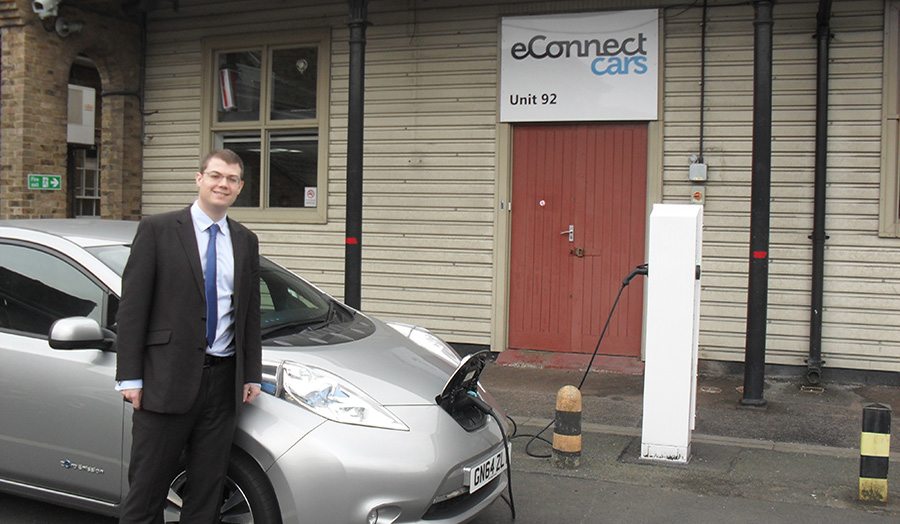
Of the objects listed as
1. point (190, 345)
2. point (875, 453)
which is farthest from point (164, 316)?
point (875, 453)

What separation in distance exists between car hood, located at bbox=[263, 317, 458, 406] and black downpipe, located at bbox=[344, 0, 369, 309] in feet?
10.2

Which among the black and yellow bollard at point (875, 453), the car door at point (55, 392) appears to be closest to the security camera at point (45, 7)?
the car door at point (55, 392)

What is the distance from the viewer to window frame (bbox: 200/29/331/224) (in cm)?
979

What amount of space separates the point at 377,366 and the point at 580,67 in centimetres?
556

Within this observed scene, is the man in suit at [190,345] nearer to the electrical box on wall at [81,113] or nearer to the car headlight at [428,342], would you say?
the car headlight at [428,342]

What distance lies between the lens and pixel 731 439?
6168mm

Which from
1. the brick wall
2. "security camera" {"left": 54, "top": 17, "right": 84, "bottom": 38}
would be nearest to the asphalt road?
the brick wall

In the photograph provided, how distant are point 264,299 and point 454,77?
5201 mm

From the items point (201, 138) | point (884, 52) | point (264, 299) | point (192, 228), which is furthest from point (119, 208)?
point (884, 52)

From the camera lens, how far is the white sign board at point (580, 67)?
849 centimetres

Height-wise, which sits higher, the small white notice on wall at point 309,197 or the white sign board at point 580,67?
the white sign board at point 580,67

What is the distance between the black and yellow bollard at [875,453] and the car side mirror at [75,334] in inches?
166

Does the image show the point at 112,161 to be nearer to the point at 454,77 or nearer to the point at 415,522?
the point at 454,77

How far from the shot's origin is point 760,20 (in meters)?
6.78
